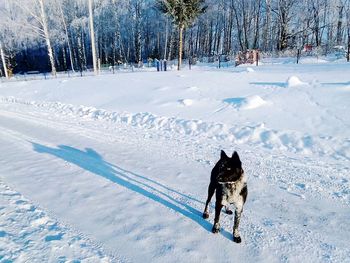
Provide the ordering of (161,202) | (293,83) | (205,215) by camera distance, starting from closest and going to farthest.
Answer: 1. (205,215)
2. (161,202)
3. (293,83)

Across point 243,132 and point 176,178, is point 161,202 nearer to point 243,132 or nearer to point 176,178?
point 176,178

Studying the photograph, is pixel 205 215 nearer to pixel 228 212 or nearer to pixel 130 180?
pixel 228 212

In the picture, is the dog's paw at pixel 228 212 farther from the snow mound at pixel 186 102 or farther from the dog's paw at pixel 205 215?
the snow mound at pixel 186 102

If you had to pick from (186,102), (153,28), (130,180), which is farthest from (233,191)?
(153,28)

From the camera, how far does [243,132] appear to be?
8633mm

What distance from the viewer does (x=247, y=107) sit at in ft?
35.7

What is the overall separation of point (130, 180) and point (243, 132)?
3956 millimetres

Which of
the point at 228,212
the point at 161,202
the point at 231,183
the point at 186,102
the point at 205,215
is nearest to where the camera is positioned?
the point at 231,183

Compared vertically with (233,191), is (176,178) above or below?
below

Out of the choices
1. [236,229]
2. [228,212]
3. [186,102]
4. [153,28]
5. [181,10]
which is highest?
[153,28]

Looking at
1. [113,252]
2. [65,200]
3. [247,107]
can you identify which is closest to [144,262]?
[113,252]

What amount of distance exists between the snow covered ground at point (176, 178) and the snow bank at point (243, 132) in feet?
0.13

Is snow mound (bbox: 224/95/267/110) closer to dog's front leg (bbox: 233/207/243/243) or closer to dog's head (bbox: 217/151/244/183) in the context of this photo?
dog's front leg (bbox: 233/207/243/243)

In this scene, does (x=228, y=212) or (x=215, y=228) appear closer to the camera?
(x=215, y=228)
